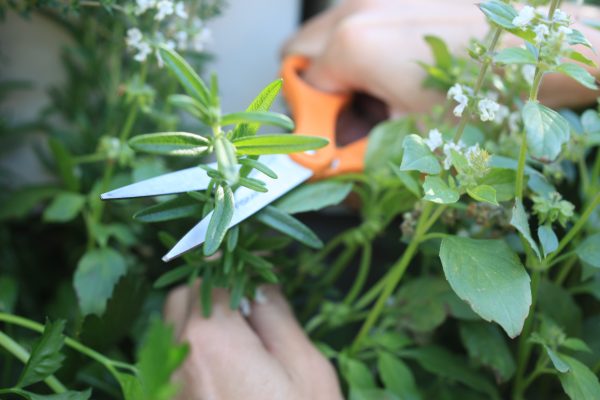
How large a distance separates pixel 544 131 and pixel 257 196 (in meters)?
0.20

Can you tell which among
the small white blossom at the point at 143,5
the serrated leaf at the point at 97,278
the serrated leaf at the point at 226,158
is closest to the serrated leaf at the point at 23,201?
the serrated leaf at the point at 97,278

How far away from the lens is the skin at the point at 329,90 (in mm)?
457

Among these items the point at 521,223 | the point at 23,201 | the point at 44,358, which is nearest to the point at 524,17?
the point at 521,223

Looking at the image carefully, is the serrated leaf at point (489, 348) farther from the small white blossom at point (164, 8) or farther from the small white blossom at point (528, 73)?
the small white blossom at point (164, 8)

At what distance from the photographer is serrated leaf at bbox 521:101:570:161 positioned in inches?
13.6

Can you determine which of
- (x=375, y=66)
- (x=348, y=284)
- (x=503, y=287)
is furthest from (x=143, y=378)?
(x=348, y=284)

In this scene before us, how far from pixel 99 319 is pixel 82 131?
275mm

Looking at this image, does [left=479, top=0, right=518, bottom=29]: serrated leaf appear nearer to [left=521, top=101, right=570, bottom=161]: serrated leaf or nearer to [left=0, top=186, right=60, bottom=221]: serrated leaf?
[left=521, top=101, right=570, bottom=161]: serrated leaf

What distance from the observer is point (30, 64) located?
0.75m

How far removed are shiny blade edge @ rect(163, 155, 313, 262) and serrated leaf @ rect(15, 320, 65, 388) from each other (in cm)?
11

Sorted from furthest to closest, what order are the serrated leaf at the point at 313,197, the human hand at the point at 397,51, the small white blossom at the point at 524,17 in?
1. the human hand at the point at 397,51
2. the serrated leaf at the point at 313,197
3. the small white blossom at the point at 524,17

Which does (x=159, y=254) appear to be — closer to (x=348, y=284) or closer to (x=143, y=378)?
(x=348, y=284)

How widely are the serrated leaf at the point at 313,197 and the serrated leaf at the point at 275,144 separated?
0.10m

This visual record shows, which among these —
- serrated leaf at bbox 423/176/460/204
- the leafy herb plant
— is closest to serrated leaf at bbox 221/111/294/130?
the leafy herb plant
